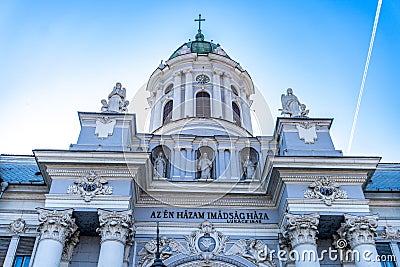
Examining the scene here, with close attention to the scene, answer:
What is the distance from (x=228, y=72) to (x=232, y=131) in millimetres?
8060

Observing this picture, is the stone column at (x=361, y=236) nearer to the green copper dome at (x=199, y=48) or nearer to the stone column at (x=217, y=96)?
the stone column at (x=217, y=96)

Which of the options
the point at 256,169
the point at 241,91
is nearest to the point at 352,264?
the point at 256,169

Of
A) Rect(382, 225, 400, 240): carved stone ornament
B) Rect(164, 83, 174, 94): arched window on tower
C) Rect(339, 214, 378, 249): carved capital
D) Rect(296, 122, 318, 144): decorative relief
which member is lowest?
Rect(339, 214, 378, 249): carved capital

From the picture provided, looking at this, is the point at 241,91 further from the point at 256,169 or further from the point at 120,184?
the point at 120,184

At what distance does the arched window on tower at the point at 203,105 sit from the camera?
3288 centimetres

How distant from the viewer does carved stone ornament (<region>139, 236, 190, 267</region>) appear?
20.8 meters

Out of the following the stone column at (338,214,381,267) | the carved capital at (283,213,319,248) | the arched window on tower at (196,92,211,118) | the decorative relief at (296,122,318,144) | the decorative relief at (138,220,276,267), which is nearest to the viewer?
the stone column at (338,214,381,267)

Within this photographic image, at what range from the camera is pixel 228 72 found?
123 feet

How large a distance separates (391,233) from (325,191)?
13.1 ft

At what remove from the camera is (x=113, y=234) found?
63.1 feet

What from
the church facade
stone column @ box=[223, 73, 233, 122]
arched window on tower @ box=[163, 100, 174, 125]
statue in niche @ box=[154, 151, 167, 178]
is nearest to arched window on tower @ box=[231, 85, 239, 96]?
stone column @ box=[223, 73, 233, 122]

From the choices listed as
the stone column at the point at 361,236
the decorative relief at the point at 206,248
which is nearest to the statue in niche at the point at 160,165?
the decorative relief at the point at 206,248

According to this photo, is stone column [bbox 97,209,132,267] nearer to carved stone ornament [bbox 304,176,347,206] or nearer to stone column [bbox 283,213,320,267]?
stone column [bbox 283,213,320,267]

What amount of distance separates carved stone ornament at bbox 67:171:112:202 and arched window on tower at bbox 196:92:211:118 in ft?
41.3
